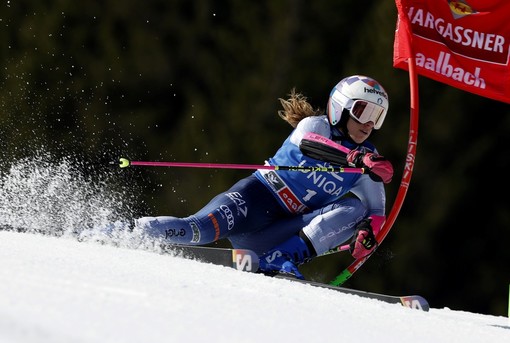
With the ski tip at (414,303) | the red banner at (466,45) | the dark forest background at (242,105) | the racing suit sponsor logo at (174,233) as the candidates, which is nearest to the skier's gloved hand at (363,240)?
the ski tip at (414,303)

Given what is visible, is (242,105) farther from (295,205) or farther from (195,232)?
(195,232)

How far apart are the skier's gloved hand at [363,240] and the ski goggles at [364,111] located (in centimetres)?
46

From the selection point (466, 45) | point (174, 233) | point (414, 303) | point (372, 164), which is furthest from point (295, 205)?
point (466, 45)

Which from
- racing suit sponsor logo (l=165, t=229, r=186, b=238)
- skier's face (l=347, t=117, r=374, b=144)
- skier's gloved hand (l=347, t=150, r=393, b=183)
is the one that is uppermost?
skier's face (l=347, t=117, r=374, b=144)

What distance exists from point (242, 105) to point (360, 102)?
320 centimetres

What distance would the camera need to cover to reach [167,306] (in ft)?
8.84

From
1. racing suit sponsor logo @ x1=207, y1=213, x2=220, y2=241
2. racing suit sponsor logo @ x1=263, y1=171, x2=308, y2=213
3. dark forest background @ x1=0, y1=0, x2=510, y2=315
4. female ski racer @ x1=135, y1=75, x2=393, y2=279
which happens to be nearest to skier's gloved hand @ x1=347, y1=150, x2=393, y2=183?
female ski racer @ x1=135, y1=75, x2=393, y2=279

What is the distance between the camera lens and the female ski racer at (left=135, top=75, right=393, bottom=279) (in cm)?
451

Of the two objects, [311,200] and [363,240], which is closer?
[363,240]

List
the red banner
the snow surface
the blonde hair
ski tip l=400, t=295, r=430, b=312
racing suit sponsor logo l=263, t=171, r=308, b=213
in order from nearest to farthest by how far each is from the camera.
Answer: the snow surface → ski tip l=400, t=295, r=430, b=312 → racing suit sponsor logo l=263, t=171, r=308, b=213 → the blonde hair → the red banner

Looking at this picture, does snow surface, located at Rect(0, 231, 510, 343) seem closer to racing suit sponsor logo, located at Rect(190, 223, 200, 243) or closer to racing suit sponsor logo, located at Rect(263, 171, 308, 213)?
racing suit sponsor logo, located at Rect(190, 223, 200, 243)

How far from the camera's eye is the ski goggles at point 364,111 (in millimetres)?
4621

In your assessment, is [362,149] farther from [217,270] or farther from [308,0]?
[308,0]

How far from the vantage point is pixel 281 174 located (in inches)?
187
